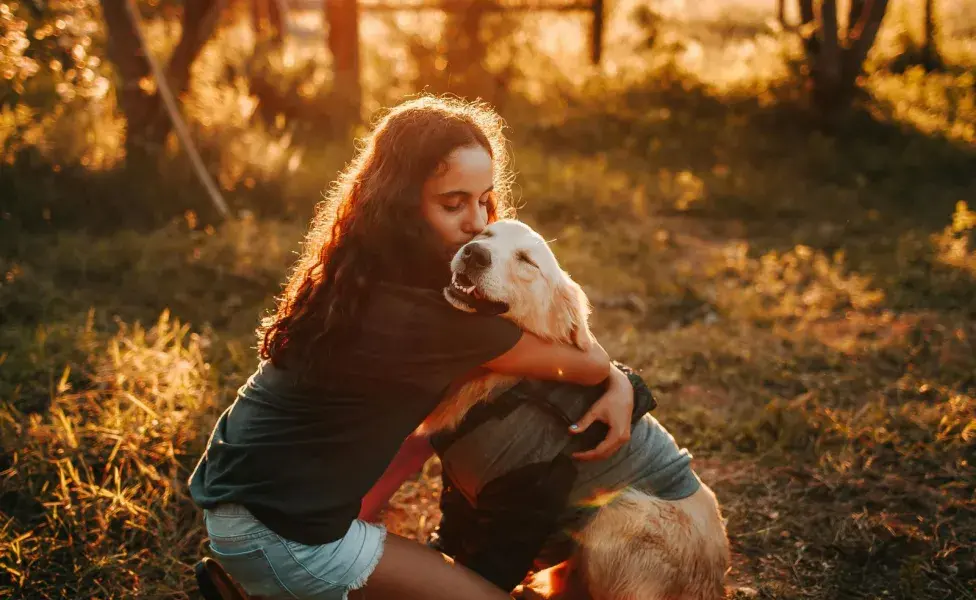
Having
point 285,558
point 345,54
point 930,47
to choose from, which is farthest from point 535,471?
point 930,47

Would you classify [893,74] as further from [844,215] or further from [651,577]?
[651,577]

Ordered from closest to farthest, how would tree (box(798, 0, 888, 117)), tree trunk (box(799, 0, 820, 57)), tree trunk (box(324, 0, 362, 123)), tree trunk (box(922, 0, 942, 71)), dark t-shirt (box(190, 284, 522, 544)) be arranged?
dark t-shirt (box(190, 284, 522, 544))
tree (box(798, 0, 888, 117))
tree trunk (box(324, 0, 362, 123))
tree trunk (box(799, 0, 820, 57))
tree trunk (box(922, 0, 942, 71))

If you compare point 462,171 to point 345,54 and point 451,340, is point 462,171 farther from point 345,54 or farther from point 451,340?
point 345,54

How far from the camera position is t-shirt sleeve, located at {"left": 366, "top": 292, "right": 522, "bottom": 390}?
1.99 metres

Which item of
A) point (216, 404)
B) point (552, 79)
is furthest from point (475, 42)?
point (216, 404)

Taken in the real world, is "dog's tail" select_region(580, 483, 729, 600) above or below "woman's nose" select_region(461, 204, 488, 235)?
below

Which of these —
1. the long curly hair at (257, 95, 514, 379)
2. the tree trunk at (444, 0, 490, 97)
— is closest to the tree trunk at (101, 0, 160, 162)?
the tree trunk at (444, 0, 490, 97)

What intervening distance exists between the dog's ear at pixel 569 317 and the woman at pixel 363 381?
43mm

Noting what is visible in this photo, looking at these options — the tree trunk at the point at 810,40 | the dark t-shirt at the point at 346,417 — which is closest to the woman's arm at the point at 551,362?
the dark t-shirt at the point at 346,417

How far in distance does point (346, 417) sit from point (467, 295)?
43 cm

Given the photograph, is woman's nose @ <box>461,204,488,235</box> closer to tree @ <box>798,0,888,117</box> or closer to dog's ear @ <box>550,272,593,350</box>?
dog's ear @ <box>550,272,593,350</box>

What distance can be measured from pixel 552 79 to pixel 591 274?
14.4 feet

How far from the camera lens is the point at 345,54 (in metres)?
8.17

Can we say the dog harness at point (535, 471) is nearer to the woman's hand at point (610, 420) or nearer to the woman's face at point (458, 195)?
the woman's hand at point (610, 420)
